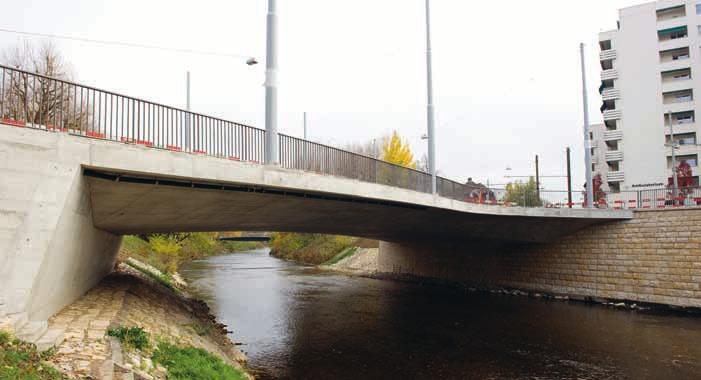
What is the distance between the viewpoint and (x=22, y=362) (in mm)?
6188

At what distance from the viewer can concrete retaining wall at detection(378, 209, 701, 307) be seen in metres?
22.5

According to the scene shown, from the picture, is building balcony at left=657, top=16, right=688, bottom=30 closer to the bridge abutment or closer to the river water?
the river water

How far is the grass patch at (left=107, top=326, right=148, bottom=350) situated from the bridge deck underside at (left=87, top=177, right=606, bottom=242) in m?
3.16

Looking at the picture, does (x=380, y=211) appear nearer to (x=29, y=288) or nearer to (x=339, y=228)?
(x=339, y=228)

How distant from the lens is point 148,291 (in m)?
17.2

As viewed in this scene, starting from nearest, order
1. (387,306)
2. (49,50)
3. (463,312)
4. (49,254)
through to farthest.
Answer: (49,254)
(49,50)
(463,312)
(387,306)

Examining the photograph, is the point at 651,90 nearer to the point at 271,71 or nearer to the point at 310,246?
the point at 310,246

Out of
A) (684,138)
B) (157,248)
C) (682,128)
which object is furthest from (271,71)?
(684,138)

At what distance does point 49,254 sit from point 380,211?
552 inches

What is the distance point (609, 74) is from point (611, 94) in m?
2.35

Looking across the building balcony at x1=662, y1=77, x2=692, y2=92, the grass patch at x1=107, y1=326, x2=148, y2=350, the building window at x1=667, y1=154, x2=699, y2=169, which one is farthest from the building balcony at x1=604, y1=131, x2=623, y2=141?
the grass patch at x1=107, y1=326, x2=148, y2=350

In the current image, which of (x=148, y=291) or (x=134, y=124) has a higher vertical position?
(x=134, y=124)

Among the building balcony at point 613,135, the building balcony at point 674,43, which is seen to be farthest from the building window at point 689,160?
the building balcony at point 674,43

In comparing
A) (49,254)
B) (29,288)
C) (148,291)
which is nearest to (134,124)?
(49,254)
